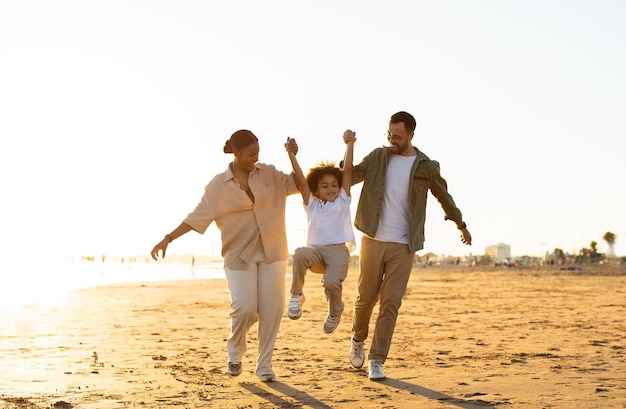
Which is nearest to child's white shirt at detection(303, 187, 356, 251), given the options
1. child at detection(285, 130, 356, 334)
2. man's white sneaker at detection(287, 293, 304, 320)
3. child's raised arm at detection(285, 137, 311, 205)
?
child at detection(285, 130, 356, 334)

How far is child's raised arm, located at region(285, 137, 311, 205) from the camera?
747cm

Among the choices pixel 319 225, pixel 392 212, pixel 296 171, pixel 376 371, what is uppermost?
pixel 296 171

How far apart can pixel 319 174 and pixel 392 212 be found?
754 millimetres

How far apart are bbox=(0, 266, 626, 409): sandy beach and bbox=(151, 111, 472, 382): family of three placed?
0.57 m

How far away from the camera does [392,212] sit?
7.60m

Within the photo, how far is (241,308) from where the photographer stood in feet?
24.3

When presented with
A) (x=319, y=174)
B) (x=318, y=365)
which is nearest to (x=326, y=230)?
(x=319, y=174)

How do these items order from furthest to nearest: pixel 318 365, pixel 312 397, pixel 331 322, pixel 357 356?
pixel 318 365, pixel 357 356, pixel 331 322, pixel 312 397

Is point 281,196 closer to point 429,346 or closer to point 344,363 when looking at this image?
point 344,363

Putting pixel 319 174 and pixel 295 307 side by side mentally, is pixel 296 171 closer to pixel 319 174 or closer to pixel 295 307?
pixel 319 174

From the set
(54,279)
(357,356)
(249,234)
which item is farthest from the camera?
(54,279)

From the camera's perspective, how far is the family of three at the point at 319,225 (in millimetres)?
7379

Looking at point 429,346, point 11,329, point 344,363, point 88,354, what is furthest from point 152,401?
point 11,329

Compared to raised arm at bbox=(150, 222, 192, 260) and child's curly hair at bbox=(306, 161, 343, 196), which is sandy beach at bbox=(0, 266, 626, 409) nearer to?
raised arm at bbox=(150, 222, 192, 260)
